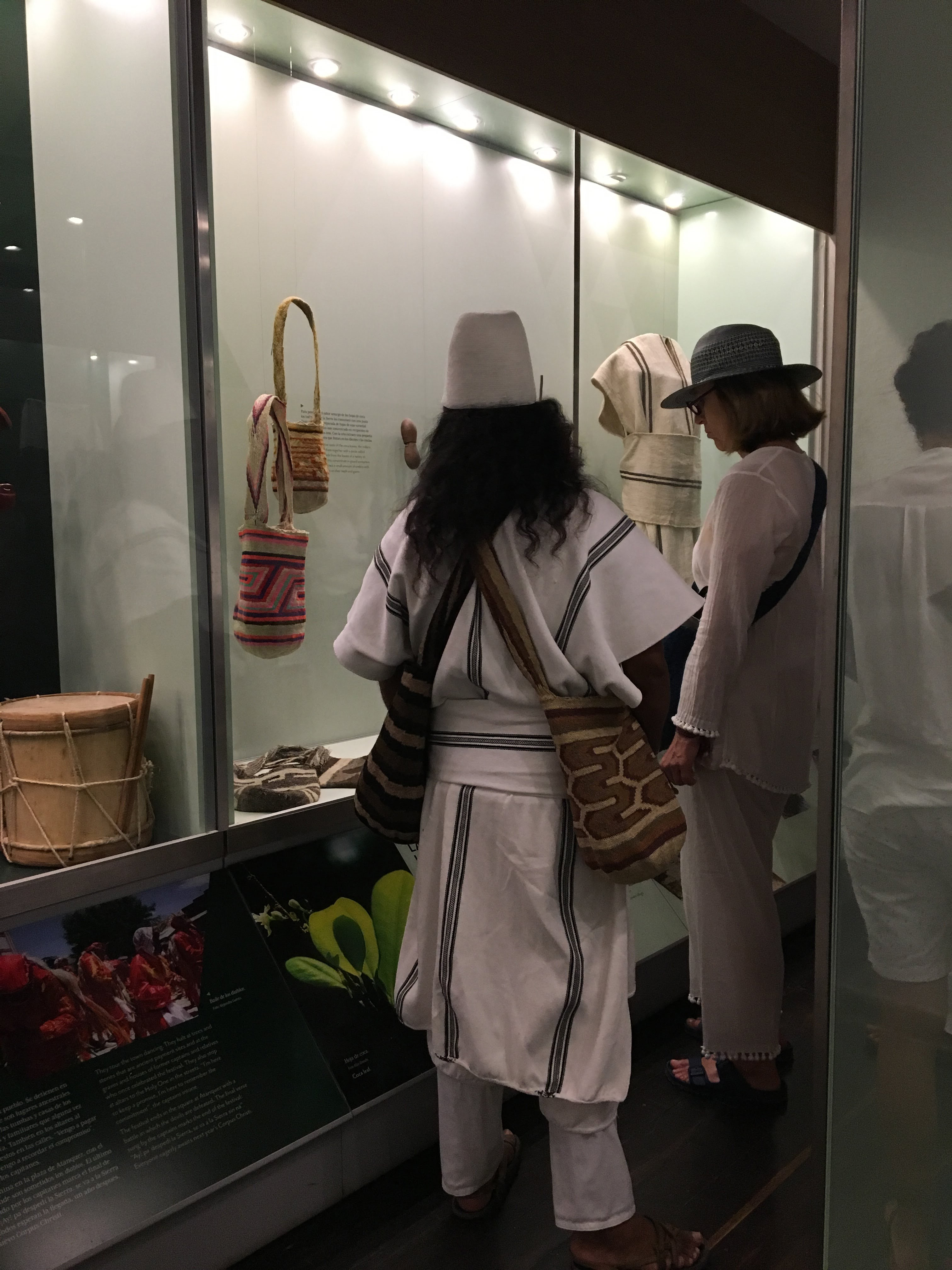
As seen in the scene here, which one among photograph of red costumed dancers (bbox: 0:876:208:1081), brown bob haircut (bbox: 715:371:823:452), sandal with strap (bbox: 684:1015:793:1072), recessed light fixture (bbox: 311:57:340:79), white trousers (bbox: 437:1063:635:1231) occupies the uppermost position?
recessed light fixture (bbox: 311:57:340:79)

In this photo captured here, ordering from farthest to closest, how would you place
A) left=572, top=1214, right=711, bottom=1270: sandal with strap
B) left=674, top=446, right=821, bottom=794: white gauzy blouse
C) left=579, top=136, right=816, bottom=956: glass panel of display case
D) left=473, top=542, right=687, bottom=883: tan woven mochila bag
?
1. left=579, top=136, right=816, bottom=956: glass panel of display case
2. left=674, top=446, right=821, bottom=794: white gauzy blouse
3. left=572, top=1214, right=711, bottom=1270: sandal with strap
4. left=473, top=542, right=687, bottom=883: tan woven mochila bag

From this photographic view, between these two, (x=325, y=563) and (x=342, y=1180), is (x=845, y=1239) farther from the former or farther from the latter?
(x=325, y=563)

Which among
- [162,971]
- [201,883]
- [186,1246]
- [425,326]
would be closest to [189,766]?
[201,883]

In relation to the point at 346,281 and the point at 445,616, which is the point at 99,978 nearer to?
the point at 445,616

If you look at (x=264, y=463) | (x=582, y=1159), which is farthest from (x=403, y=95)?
(x=582, y=1159)

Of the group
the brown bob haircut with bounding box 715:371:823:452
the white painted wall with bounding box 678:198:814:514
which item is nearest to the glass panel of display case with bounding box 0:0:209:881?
the brown bob haircut with bounding box 715:371:823:452

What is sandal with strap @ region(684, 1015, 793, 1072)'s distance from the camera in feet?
8.75

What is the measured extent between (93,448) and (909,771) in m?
1.77

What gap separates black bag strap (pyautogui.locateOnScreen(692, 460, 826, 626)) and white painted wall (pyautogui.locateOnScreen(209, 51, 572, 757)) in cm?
106

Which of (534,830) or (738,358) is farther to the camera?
(738,358)

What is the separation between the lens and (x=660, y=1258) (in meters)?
1.88

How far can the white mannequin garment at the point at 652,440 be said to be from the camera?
10.9ft

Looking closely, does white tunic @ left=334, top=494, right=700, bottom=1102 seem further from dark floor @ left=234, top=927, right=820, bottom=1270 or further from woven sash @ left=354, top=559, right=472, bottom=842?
dark floor @ left=234, top=927, right=820, bottom=1270

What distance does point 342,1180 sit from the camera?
2.19 meters
